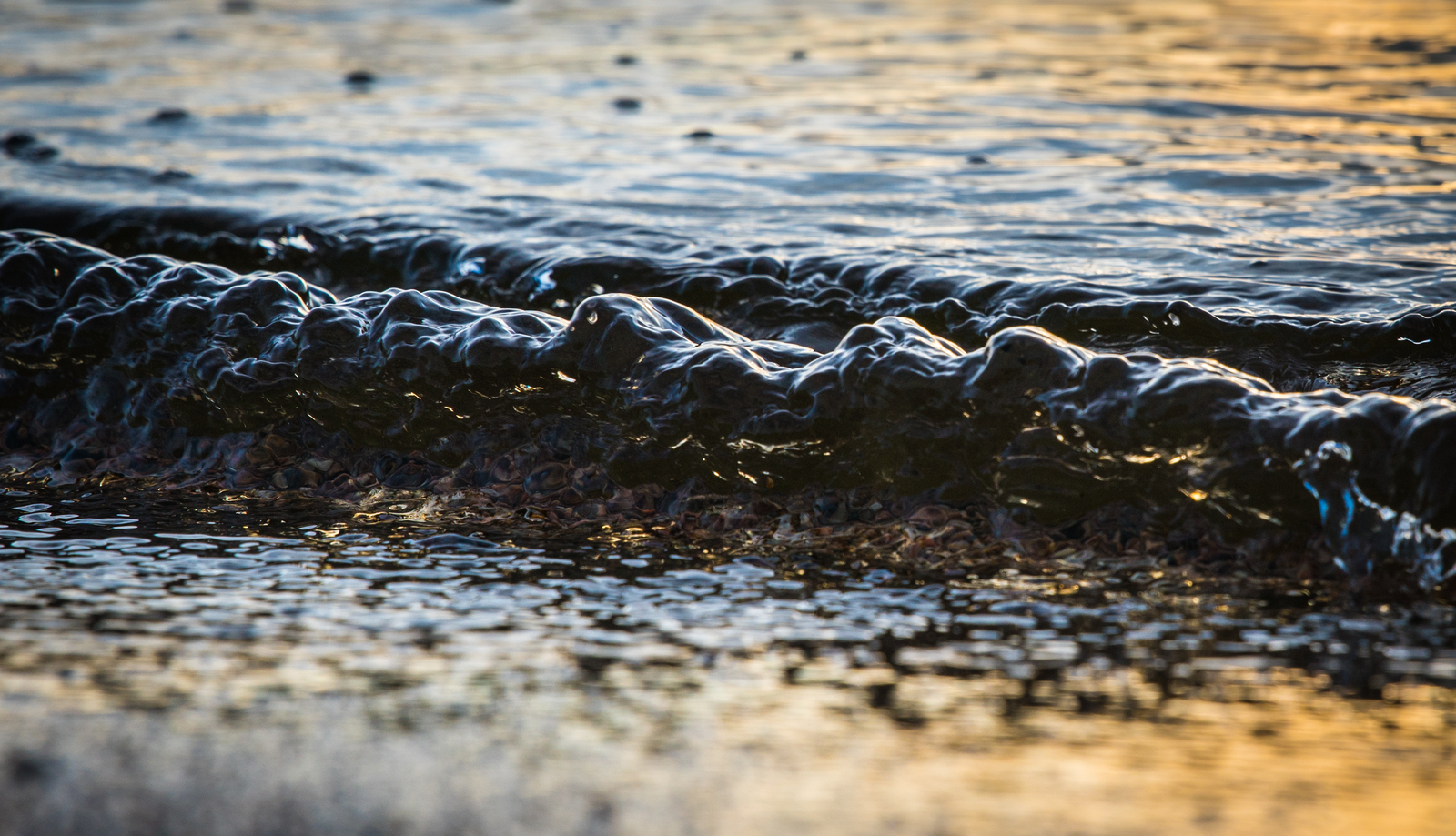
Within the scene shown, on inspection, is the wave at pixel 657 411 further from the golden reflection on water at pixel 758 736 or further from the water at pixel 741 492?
the golden reflection on water at pixel 758 736

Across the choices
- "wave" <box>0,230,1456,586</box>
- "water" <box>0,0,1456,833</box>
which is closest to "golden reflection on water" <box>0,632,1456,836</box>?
"water" <box>0,0,1456,833</box>

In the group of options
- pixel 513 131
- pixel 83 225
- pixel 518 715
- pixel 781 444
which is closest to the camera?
pixel 518 715

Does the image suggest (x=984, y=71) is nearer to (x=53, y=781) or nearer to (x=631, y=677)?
(x=631, y=677)

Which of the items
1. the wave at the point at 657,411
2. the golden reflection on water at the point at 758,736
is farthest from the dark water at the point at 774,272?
the golden reflection on water at the point at 758,736

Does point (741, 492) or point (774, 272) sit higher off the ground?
point (774, 272)

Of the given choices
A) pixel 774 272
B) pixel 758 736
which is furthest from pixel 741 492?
pixel 774 272

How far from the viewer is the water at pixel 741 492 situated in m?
1.11

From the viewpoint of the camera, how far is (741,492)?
1.90 m

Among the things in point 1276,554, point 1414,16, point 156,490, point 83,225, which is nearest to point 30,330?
point 156,490

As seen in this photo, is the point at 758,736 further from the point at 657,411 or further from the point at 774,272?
the point at 774,272

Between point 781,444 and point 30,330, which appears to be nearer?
point 781,444

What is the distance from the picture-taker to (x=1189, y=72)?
5.67 metres

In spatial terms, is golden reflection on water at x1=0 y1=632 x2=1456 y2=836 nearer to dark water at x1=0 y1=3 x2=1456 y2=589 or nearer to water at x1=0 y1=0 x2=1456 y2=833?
water at x1=0 y1=0 x2=1456 y2=833

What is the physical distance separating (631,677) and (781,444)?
0.66m
